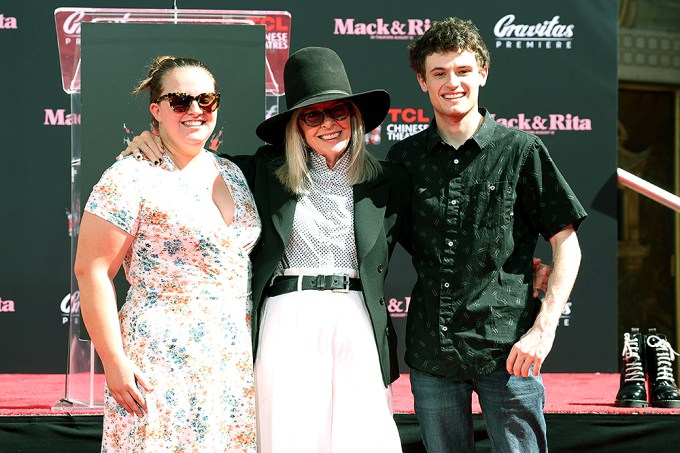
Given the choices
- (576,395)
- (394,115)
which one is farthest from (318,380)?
(394,115)

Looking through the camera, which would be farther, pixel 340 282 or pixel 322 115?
pixel 322 115

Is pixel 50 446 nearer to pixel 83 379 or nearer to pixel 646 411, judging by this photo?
pixel 83 379

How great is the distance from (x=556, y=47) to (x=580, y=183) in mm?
793

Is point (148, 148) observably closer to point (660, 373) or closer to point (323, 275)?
point (323, 275)

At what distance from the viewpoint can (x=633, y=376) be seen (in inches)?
155

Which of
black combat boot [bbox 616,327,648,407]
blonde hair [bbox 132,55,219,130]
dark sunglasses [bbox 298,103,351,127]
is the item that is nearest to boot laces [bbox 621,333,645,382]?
black combat boot [bbox 616,327,648,407]

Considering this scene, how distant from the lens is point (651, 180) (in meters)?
7.16

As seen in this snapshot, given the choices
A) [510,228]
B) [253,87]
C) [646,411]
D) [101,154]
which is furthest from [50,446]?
[646,411]

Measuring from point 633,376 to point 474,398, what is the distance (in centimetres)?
67

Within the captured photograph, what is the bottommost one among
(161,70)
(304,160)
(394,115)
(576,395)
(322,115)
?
(576,395)

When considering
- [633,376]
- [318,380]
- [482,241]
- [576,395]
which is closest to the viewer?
[318,380]

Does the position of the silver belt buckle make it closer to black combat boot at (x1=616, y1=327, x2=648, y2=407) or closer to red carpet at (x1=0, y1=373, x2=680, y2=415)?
red carpet at (x1=0, y1=373, x2=680, y2=415)

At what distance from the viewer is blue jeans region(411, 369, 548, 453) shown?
2836 mm

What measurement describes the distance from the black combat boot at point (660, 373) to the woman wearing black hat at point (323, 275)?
152cm
